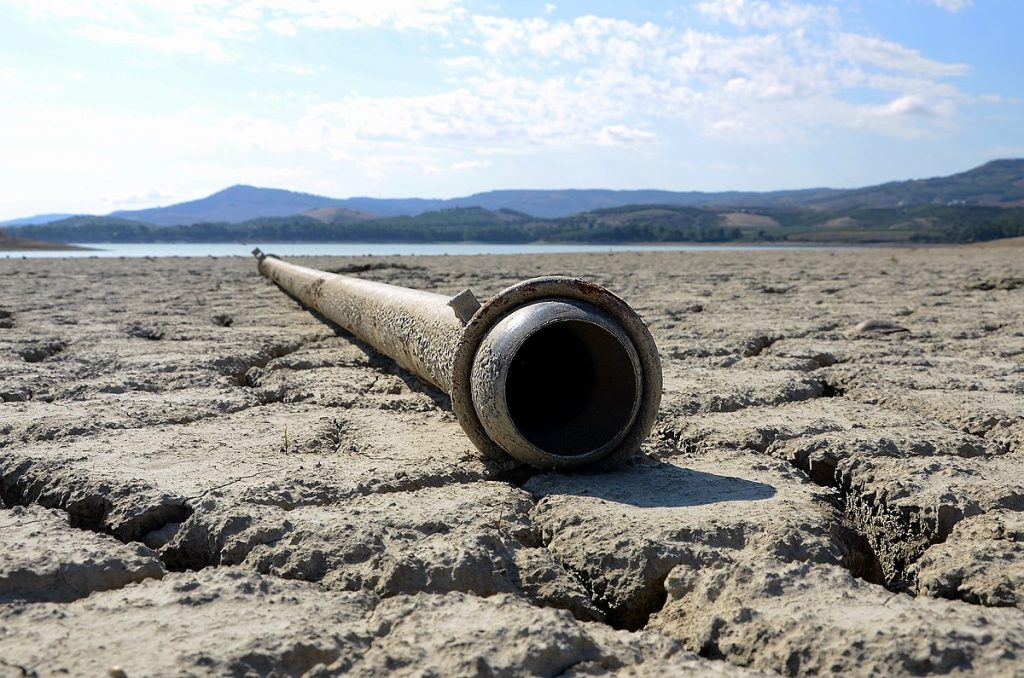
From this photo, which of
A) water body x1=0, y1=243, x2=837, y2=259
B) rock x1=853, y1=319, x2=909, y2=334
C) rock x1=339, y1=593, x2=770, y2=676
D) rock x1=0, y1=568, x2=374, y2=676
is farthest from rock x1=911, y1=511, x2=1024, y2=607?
water body x1=0, y1=243, x2=837, y2=259

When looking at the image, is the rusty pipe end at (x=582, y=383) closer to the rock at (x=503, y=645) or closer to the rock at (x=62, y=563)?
the rock at (x=503, y=645)

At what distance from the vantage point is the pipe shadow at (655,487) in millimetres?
1814

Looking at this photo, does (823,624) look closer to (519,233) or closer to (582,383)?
(582,383)

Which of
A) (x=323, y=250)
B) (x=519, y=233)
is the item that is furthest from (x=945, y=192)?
(x=323, y=250)

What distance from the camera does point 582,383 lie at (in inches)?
90.2

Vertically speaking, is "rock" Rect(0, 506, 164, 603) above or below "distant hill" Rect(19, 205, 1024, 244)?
below

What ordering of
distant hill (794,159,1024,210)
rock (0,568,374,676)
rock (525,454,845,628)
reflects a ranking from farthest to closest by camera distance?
1. distant hill (794,159,1024,210)
2. rock (525,454,845,628)
3. rock (0,568,374,676)

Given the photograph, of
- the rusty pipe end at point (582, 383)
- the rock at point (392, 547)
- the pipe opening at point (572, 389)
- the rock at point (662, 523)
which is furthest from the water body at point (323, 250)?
the rock at point (662, 523)

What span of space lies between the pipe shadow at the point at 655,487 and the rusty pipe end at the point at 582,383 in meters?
0.06

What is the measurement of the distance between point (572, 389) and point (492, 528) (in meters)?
0.74

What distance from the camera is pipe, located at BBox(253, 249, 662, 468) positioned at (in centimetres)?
Result: 199

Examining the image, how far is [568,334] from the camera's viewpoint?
2.39 m

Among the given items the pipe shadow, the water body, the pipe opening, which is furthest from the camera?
the water body

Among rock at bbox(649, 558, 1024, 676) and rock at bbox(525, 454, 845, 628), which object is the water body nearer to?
rock at bbox(525, 454, 845, 628)
